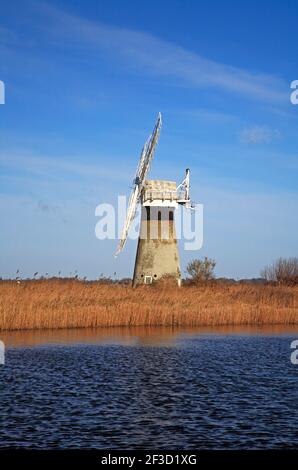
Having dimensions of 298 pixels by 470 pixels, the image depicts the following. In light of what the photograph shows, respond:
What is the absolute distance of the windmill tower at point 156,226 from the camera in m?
35.8

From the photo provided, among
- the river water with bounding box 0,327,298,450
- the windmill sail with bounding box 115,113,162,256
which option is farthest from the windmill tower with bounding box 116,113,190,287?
the river water with bounding box 0,327,298,450

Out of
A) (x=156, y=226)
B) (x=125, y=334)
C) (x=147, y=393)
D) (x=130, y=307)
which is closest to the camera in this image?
(x=147, y=393)

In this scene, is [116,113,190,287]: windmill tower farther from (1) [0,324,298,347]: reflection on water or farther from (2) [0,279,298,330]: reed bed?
(1) [0,324,298,347]: reflection on water

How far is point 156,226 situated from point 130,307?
12107 millimetres

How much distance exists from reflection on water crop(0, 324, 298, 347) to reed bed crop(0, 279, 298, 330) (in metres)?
0.39

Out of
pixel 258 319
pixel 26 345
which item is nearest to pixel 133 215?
pixel 258 319

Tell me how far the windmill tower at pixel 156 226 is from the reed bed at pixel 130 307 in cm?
718

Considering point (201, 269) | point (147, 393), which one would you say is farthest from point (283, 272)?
point (147, 393)

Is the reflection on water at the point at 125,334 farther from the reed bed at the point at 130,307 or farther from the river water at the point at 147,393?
the reed bed at the point at 130,307

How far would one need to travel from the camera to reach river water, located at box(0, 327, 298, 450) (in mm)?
9617

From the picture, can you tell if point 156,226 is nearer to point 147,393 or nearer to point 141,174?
point 141,174

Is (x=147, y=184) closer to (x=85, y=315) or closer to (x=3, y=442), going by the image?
(x=85, y=315)

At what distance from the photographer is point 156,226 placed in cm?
3609
